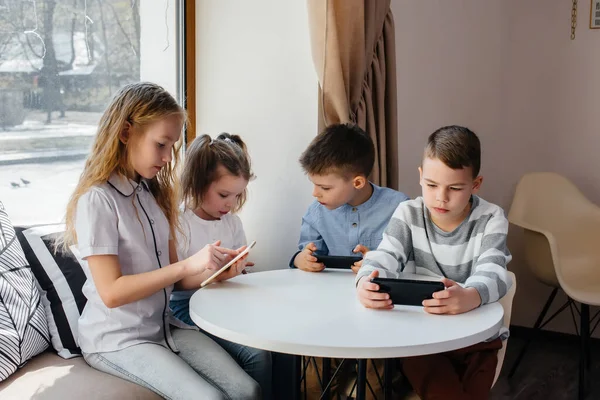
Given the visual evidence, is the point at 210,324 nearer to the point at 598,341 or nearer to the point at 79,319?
the point at 79,319

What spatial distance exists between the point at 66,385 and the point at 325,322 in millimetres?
686

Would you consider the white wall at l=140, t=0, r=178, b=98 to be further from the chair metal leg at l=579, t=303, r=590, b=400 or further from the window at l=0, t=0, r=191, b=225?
the chair metal leg at l=579, t=303, r=590, b=400

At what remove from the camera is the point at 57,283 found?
2.03 metres

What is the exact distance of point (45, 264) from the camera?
2.05m

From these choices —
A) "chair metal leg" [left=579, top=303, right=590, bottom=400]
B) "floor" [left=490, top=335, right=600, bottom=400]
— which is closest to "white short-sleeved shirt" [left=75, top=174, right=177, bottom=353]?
"floor" [left=490, top=335, right=600, bottom=400]

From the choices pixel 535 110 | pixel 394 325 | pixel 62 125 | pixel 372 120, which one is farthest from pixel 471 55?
pixel 394 325

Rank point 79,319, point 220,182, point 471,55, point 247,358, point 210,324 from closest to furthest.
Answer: point 210,324 → point 79,319 → point 247,358 → point 220,182 → point 471,55

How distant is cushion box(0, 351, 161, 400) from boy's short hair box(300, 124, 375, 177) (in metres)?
0.86

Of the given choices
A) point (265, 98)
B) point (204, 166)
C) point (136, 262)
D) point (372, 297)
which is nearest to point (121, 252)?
point (136, 262)

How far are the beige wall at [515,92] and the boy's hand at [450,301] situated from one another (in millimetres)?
1496

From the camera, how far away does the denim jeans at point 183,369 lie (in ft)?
5.52

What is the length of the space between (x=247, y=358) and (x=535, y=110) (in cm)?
223

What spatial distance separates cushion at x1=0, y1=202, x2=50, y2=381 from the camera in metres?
1.76

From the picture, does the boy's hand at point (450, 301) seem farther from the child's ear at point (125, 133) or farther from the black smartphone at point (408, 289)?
the child's ear at point (125, 133)
